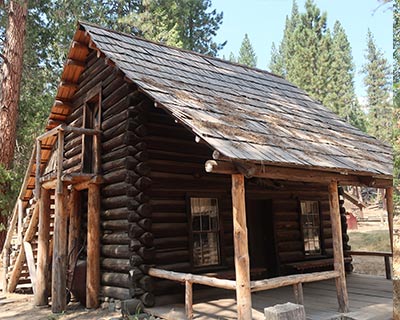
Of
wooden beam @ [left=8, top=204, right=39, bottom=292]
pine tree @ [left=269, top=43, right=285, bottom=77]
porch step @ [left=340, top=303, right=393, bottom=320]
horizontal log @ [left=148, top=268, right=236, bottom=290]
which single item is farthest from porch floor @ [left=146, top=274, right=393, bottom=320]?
pine tree @ [left=269, top=43, right=285, bottom=77]

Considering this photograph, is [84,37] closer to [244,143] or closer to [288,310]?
[244,143]

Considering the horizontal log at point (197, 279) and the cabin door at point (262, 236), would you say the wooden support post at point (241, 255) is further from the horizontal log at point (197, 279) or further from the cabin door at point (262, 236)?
the cabin door at point (262, 236)

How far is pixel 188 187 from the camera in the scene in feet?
29.5

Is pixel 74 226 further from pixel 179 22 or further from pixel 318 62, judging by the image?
pixel 318 62

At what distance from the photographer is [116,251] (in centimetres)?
854

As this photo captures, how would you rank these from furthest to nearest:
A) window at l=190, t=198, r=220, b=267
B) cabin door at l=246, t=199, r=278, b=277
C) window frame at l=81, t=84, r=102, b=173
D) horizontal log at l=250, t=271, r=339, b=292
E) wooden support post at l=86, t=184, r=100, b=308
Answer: cabin door at l=246, t=199, r=278, b=277
window frame at l=81, t=84, r=102, b=173
window at l=190, t=198, r=220, b=267
wooden support post at l=86, t=184, r=100, b=308
horizontal log at l=250, t=271, r=339, b=292

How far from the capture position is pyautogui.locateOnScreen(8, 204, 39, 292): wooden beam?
A: 38.1 ft

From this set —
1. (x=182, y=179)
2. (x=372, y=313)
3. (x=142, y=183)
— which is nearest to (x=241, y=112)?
(x=182, y=179)

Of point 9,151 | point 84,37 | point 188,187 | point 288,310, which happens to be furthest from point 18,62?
point 288,310

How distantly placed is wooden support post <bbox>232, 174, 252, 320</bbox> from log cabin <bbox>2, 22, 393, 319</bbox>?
2 cm

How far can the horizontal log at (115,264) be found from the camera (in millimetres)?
8180

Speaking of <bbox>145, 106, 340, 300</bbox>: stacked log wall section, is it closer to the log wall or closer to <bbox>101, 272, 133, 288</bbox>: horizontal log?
the log wall

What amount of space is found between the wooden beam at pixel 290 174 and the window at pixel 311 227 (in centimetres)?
338

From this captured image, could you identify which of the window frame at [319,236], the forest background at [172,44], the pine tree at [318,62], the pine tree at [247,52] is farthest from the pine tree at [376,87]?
the window frame at [319,236]
